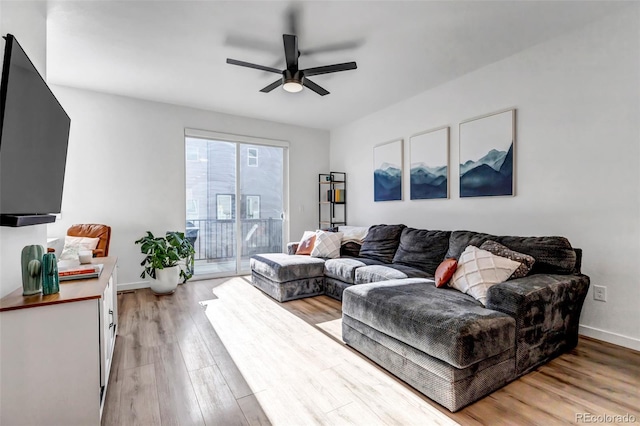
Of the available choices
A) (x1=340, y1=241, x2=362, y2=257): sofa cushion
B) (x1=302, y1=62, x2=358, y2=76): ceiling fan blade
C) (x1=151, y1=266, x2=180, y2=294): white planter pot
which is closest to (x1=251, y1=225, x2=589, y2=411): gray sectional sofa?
(x1=340, y1=241, x2=362, y2=257): sofa cushion

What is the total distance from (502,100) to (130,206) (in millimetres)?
4698

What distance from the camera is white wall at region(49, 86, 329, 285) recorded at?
3850 millimetres

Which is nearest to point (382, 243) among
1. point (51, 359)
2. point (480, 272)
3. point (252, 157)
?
point (480, 272)

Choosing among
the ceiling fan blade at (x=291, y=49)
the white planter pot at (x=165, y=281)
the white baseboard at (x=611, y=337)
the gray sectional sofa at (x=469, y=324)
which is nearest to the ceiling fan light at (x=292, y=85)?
the ceiling fan blade at (x=291, y=49)

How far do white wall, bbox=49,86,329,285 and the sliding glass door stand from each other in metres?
0.22

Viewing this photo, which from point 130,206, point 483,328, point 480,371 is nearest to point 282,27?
point 483,328

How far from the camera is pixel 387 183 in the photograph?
450 centimetres

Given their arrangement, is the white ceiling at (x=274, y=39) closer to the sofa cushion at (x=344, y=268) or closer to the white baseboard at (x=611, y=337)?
the sofa cushion at (x=344, y=268)

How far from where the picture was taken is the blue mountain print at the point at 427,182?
3711mm

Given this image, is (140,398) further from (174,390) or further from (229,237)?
(229,237)

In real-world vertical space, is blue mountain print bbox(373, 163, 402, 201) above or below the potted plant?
above

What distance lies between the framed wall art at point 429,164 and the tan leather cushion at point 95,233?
12.6 ft

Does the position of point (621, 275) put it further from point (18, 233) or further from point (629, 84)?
point (18, 233)

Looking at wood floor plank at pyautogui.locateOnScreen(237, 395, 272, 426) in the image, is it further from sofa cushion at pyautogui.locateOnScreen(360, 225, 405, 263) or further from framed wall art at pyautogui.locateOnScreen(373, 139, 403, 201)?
framed wall art at pyautogui.locateOnScreen(373, 139, 403, 201)
